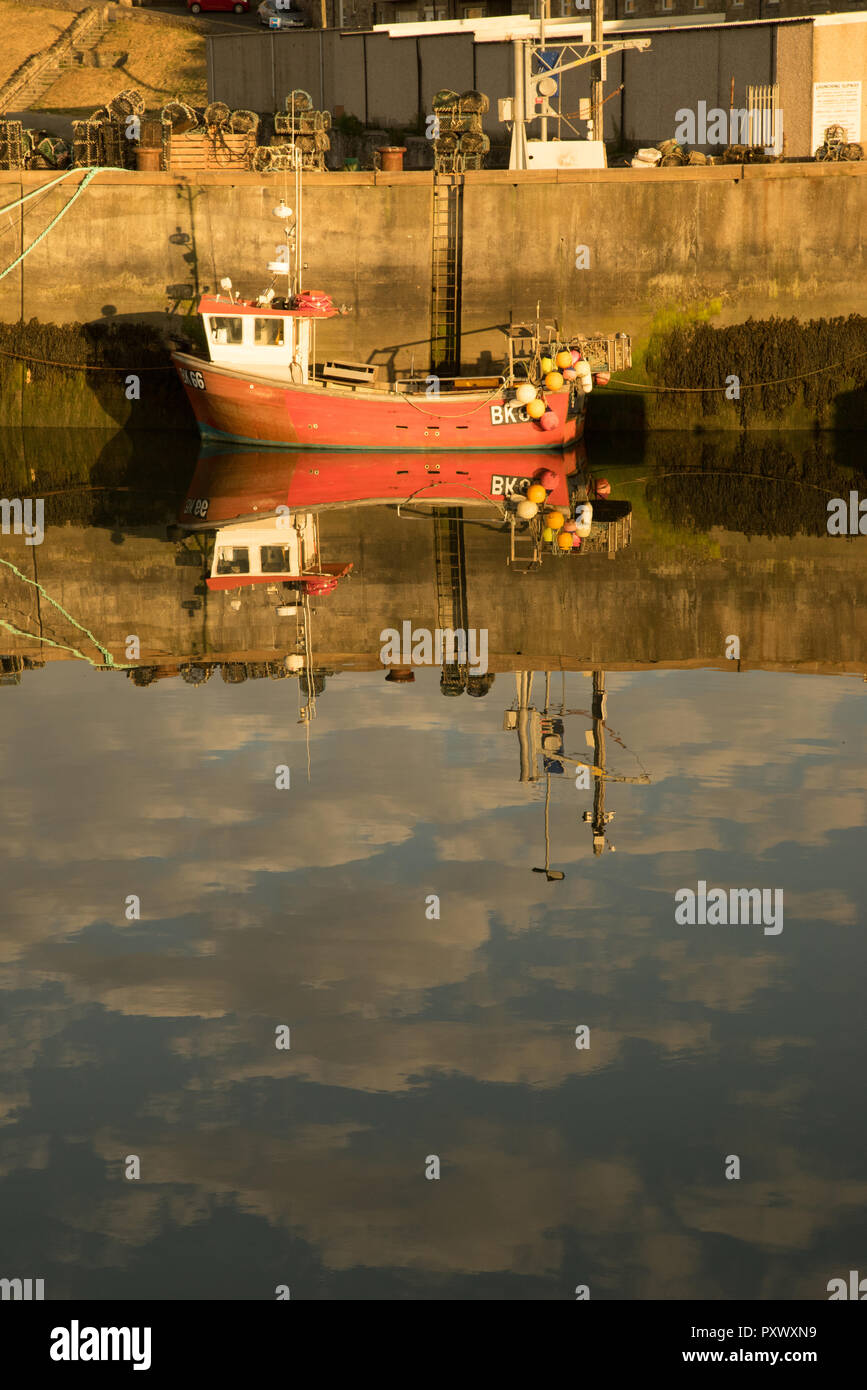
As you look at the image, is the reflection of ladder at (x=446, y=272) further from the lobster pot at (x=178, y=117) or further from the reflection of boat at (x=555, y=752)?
the reflection of boat at (x=555, y=752)

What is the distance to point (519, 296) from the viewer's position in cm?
3116

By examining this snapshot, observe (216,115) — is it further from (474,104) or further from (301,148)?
(474,104)

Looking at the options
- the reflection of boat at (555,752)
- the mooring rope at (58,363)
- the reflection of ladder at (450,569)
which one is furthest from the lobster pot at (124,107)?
the reflection of boat at (555,752)

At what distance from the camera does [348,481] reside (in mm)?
26422

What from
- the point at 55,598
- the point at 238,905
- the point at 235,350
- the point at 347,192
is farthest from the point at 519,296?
the point at 238,905

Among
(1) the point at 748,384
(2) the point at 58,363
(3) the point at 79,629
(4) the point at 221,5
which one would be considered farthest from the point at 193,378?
(4) the point at 221,5

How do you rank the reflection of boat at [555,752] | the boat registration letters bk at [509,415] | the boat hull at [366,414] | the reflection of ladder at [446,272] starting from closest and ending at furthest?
1. the reflection of boat at [555,752]
2. the boat hull at [366,414]
3. the boat registration letters bk at [509,415]
4. the reflection of ladder at [446,272]

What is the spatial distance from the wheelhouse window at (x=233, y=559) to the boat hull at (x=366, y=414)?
846 centimetres

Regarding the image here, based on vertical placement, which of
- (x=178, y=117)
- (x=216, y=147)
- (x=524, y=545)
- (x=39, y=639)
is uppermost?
(x=178, y=117)

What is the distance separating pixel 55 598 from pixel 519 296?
1537 centimetres

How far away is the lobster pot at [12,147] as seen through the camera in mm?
32438

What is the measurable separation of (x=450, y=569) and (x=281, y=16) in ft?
121

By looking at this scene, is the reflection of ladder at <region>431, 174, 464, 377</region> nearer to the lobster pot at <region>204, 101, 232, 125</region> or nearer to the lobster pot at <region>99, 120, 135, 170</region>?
the lobster pot at <region>204, 101, 232, 125</region>
